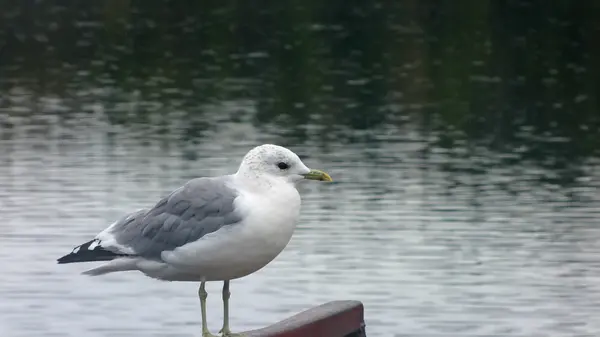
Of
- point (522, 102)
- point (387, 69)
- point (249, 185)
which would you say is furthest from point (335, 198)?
point (387, 69)

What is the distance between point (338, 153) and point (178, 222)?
18.3 meters

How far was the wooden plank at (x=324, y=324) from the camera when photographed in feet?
22.9

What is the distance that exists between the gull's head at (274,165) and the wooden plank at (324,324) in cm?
68

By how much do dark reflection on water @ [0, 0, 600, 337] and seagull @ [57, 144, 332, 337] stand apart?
766cm

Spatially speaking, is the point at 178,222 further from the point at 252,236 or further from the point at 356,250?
the point at 356,250

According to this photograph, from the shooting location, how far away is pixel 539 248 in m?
18.9

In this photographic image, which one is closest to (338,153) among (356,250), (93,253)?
(356,250)

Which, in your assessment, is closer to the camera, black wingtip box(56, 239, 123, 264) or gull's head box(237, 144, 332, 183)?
gull's head box(237, 144, 332, 183)

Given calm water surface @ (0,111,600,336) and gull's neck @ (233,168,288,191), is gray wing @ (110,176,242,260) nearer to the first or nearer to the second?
gull's neck @ (233,168,288,191)

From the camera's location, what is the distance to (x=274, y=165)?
744 cm

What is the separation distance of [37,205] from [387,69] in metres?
19.5

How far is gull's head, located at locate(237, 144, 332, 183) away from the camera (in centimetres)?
743

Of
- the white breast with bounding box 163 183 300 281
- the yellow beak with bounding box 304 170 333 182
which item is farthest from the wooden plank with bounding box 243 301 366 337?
the yellow beak with bounding box 304 170 333 182

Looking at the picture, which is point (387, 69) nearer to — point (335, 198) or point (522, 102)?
point (522, 102)
